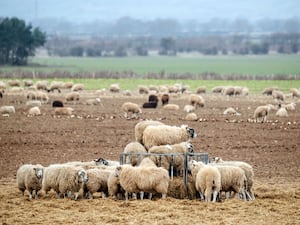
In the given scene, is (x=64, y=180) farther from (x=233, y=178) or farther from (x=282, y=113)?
(x=282, y=113)

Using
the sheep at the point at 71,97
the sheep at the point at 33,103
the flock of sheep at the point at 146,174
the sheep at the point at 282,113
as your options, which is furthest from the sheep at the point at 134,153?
the sheep at the point at 71,97

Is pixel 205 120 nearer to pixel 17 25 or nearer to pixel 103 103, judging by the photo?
pixel 103 103

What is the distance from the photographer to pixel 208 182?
1558cm

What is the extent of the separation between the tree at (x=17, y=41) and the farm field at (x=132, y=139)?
57477mm

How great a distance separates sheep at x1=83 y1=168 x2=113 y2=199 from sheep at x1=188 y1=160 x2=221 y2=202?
1.96 m

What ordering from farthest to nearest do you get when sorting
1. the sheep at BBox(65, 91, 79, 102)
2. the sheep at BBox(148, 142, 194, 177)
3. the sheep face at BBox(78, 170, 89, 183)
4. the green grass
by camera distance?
the green grass, the sheep at BBox(65, 91, 79, 102), the sheep at BBox(148, 142, 194, 177), the sheep face at BBox(78, 170, 89, 183)

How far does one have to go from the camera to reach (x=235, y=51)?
19412 cm

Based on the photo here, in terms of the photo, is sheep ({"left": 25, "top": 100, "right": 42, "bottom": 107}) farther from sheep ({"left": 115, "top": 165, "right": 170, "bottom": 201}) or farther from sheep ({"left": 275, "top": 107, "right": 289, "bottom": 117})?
sheep ({"left": 115, "top": 165, "right": 170, "bottom": 201})

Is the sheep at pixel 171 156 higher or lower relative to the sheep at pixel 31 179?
higher

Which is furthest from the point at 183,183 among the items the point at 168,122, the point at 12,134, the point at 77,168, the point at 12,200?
the point at 168,122

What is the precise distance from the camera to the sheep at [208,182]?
51.0 ft

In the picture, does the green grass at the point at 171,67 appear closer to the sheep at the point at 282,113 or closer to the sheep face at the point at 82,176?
the sheep at the point at 282,113

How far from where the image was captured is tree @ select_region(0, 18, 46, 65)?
100125 millimetres

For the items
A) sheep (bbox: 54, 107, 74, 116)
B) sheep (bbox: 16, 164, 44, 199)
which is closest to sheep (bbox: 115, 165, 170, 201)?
sheep (bbox: 16, 164, 44, 199)
